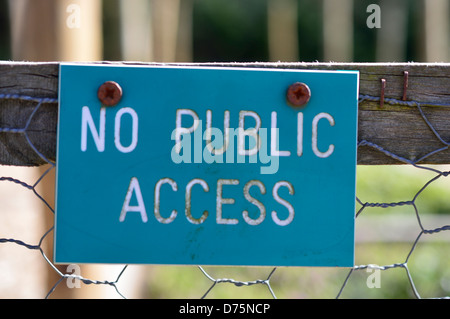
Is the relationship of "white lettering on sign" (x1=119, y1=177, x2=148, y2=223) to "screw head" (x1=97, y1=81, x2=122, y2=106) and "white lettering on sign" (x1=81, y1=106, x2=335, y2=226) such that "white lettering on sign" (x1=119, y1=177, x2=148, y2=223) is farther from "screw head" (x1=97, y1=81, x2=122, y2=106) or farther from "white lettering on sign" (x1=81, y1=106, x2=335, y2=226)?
"screw head" (x1=97, y1=81, x2=122, y2=106)

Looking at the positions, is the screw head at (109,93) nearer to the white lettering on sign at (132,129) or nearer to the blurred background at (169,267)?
the white lettering on sign at (132,129)

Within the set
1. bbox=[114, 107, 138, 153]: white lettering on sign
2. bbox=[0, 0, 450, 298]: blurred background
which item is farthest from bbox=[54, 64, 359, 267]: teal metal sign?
bbox=[0, 0, 450, 298]: blurred background


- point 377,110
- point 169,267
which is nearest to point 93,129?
point 377,110

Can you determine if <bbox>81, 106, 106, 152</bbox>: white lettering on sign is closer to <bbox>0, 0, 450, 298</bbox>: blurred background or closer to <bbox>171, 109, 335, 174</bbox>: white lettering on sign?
<bbox>171, 109, 335, 174</bbox>: white lettering on sign

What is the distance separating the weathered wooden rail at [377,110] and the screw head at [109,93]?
0.41 ft

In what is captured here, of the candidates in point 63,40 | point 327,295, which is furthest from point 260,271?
point 63,40

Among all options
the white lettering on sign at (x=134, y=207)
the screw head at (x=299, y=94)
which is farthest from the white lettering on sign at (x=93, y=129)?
the screw head at (x=299, y=94)

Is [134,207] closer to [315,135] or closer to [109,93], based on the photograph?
[109,93]

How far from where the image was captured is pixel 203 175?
119 centimetres

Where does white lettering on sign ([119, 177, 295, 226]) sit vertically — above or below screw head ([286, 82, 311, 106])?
below

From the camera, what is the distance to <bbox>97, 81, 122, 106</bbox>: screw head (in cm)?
119

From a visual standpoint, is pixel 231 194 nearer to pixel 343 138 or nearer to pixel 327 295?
pixel 343 138

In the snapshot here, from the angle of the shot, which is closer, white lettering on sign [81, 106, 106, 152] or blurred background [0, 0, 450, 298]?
white lettering on sign [81, 106, 106, 152]

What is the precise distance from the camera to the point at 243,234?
3.92 ft
